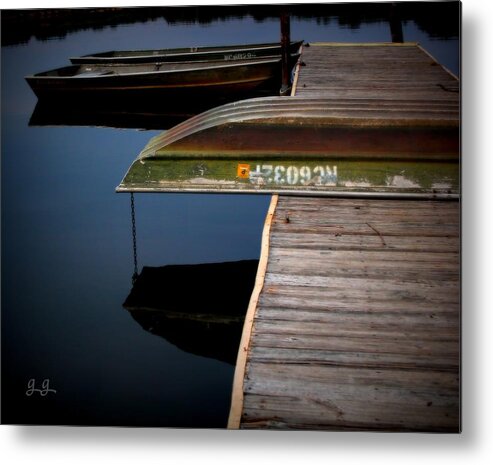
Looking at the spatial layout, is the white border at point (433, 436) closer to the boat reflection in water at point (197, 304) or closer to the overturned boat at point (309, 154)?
the overturned boat at point (309, 154)

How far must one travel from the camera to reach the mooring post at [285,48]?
12.4 feet

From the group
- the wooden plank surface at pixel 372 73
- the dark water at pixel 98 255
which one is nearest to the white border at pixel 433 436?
the dark water at pixel 98 255

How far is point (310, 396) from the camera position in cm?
240

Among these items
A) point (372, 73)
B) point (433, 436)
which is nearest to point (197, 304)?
point (433, 436)

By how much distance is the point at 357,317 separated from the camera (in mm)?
2723

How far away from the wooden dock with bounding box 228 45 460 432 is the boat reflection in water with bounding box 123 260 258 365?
624 millimetres

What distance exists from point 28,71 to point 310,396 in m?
2.69

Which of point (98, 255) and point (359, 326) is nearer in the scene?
point (359, 326)

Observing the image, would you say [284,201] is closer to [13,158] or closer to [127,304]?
[127,304]

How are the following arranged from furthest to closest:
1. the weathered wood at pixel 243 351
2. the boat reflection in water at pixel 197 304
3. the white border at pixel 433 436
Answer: the boat reflection in water at pixel 197 304 → the white border at pixel 433 436 → the weathered wood at pixel 243 351

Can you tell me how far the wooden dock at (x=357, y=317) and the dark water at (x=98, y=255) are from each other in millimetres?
699

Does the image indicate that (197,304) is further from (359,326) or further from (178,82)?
(178,82)
